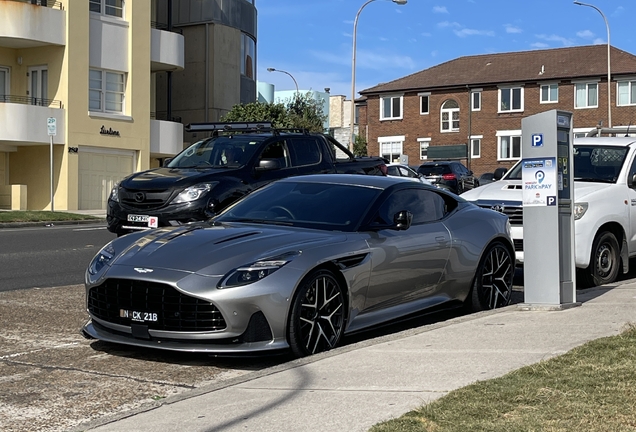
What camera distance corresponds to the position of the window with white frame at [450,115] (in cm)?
6569

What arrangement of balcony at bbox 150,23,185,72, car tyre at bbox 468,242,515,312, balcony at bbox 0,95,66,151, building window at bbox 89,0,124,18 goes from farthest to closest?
balcony at bbox 150,23,185,72 < building window at bbox 89,0,124,18 < balcony at bbox 0,95,66,151 < car tyre at bbox 468,242,515,312

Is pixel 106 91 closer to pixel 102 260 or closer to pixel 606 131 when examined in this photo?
pixel 606 131

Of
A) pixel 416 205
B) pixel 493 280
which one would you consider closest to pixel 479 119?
pixel 493 280

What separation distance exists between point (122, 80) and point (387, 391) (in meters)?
33.5

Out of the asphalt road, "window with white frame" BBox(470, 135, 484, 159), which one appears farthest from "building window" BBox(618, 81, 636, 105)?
the asphalt road

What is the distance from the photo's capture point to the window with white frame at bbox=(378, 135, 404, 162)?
6762cm

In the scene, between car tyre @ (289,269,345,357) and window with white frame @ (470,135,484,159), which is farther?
window with white frame @ (470,135,484,159)

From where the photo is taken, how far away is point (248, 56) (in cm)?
5034

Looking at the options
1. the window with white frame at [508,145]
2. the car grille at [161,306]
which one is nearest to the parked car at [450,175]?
the window with white frame at [508,145]

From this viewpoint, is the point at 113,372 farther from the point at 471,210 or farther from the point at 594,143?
the point at 594,143

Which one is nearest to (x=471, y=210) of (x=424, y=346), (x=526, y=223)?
(x=526, y=223)

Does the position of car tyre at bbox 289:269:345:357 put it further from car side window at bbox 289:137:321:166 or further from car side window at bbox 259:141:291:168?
car side window at bbox 289:137:321:166

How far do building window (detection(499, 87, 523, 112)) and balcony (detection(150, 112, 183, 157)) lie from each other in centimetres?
2903

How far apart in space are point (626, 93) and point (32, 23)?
38.9 meters
